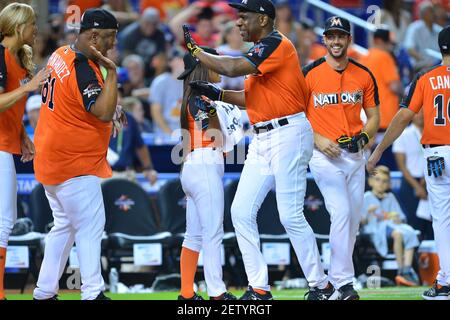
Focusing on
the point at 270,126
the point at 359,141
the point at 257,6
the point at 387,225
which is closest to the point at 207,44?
the point at 387,225

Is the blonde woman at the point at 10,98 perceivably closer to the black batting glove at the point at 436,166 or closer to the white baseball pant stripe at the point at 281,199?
the white baseball pant stripe at the point at 281,199

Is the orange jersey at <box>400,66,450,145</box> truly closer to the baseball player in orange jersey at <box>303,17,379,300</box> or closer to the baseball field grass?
the baseball player in orange jersey at <box>303,17,379,300</box>

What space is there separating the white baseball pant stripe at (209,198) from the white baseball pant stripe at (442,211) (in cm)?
185

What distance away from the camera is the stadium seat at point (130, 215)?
11352 millimetres

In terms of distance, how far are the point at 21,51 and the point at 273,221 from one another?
170 inches

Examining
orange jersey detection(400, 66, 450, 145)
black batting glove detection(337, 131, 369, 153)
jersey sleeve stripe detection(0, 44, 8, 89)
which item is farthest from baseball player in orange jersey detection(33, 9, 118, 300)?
orange jersey detection(400, 66, 450, 145)

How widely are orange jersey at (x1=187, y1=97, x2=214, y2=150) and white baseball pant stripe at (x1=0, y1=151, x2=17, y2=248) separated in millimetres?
1432

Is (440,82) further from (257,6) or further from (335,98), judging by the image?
(257,6)

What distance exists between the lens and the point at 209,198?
841 cm

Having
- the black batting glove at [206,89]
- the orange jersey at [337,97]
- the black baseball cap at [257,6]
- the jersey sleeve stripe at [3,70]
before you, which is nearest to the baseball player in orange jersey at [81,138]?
the jersey sleeve stripe at [3,70]

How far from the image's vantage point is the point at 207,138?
841 cm

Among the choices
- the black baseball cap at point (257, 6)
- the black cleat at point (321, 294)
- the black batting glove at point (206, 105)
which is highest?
the black baseball cap at point (257, 6)

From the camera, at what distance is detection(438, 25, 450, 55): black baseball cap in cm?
870
